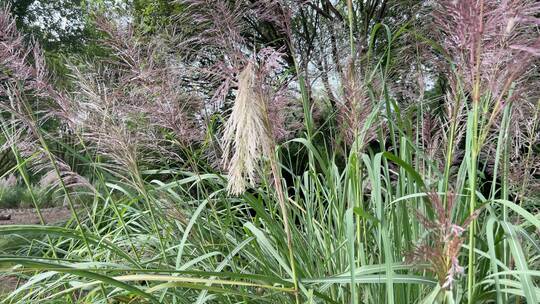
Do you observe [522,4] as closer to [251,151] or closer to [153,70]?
[251,151]

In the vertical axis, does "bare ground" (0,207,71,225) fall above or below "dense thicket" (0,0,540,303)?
below

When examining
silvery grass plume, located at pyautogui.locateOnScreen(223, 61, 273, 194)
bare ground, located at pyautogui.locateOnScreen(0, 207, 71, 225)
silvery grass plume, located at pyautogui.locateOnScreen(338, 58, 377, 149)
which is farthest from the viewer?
bare ground, located at pyautogui.locateOnScreen(0, 207, 71, 225)

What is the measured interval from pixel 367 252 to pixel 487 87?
654 millimetres

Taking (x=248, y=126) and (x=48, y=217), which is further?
(x=48, y=217)

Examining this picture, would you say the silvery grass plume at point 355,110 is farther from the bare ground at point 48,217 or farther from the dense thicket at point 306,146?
the bare ground at point 48,217

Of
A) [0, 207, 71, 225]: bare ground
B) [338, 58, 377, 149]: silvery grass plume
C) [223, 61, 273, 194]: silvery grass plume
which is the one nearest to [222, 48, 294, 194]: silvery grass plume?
[223, 61, 273, 194]: silvery grass plume

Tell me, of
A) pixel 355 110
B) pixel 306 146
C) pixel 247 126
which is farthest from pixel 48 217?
pixel 247 126

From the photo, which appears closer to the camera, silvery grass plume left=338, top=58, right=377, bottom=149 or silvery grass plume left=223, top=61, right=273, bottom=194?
silvery grass plume left=223, top=61, right=273, bottom=194

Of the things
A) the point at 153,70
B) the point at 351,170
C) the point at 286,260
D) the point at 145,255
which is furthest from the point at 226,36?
the point at 145,255

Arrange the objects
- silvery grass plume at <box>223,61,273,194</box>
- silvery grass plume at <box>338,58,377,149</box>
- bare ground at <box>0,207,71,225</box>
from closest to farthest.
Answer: silvery grass plume at <box>223,61,273,194</box>, silvery grass plume at <box>338,58,377,149</box>, bare ground at <box>0,207,71,225</box>

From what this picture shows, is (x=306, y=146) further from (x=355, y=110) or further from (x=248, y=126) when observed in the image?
(x=248, y=126)

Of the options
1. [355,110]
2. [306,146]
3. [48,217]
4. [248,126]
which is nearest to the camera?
[248,126]

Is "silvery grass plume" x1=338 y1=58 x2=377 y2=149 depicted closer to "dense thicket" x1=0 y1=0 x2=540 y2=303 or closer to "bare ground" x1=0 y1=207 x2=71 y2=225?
"dense thicket" x1=0 y1=0 x2=540 y2=303

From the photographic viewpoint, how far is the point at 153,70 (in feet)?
4.82
